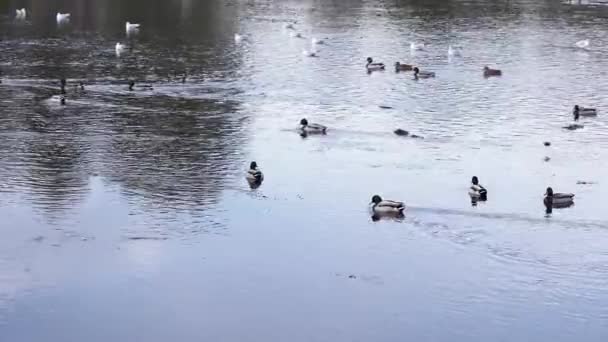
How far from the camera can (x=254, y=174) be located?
31484 mm

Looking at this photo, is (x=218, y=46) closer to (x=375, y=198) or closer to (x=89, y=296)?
(x=375, y=198)

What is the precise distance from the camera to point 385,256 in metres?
25.4

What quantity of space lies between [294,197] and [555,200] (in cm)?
679

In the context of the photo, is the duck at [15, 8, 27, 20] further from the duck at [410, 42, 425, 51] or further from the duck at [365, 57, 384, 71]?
the duck at [365, 57, 384, 71]

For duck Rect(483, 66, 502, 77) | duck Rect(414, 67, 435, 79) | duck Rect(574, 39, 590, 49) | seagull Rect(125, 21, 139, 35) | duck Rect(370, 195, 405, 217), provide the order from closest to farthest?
duck Rect(370, 195, 405, 217) < duck Rect(414, 67, 435, 79) < duck Rect(483, 66, 502, 77) < duck Rect(574, 39, 590, 49) < seagull Rect(125, 21, 139, 35)

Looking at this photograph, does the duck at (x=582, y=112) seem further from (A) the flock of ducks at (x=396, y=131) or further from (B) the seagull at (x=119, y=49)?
(B) the seagull at (x=119, y=49)

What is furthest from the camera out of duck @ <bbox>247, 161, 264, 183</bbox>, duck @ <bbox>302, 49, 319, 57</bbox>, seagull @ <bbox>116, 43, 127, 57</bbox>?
duck @ <bbox>302, 49, 319, 57</bbox>

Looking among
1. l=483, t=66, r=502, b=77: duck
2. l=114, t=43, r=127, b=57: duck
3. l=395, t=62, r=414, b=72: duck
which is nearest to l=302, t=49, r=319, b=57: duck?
l=395, t=62, r=414, b=72: duck

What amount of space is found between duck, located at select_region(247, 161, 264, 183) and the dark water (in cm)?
38

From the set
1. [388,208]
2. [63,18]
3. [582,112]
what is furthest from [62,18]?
[388,208]

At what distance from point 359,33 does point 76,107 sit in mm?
25454

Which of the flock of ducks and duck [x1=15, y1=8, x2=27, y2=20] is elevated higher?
duck [x1=15, y1=8, x2=27, y2=20]

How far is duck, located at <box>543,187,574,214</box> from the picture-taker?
2870cm

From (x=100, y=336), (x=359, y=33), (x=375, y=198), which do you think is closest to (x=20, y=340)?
(x=100, y=336)
